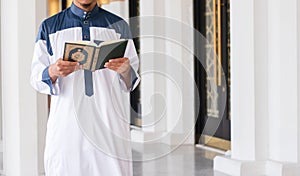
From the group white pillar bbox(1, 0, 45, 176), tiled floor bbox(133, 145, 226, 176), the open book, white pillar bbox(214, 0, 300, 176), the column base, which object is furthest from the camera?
tiled floor bbox(133, 145, 226, 176)

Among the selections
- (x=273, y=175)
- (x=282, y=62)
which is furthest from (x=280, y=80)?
(x=273, y=175)

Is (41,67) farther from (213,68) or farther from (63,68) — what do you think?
(213,68)

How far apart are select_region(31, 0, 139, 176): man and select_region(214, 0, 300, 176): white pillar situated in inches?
125

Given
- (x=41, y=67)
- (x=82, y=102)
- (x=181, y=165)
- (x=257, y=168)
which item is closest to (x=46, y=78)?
(x=41, y=67)

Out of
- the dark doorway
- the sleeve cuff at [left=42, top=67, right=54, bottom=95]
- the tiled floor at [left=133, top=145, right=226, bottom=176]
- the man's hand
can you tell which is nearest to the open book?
the man's hand

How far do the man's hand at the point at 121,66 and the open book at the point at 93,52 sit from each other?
2cm

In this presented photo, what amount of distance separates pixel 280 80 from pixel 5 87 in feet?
8.41

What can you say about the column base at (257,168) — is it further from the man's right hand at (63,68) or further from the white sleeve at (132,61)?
the man's right hand at (63,68)

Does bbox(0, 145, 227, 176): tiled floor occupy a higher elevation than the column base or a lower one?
lower

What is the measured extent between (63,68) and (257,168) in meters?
3.61

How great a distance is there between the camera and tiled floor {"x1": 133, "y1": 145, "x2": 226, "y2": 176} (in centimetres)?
616

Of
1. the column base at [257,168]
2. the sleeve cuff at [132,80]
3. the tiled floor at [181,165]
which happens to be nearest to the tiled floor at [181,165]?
the tiled floor at [181,165]

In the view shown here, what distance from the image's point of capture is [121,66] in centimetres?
248

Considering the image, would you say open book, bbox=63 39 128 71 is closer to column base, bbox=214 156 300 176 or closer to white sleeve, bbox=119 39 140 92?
white sleeve, bbox=119 39 140 92
